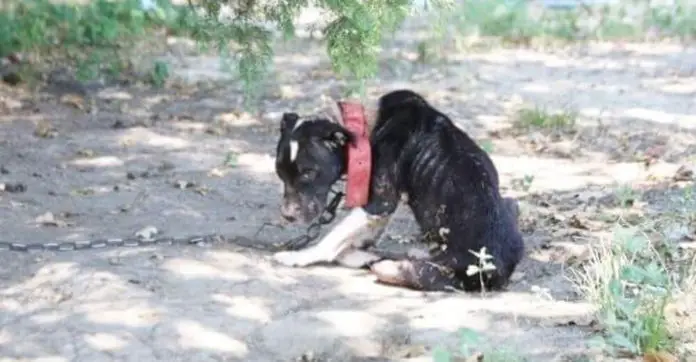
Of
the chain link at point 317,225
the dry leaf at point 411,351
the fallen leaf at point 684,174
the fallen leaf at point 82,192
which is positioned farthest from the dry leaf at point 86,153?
the dry leaf at point 411,351

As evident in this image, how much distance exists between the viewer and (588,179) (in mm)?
8320

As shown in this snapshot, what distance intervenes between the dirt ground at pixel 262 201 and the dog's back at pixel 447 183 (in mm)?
248

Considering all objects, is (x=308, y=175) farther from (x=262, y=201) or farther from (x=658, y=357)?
(x=658, y=357)

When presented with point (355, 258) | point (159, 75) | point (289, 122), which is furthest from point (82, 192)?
point (159, 75)

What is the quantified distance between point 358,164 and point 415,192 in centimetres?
29

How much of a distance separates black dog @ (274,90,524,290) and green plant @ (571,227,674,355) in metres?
0.51

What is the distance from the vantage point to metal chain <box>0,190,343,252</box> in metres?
6.16

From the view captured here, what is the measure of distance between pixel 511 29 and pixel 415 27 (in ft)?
3.98

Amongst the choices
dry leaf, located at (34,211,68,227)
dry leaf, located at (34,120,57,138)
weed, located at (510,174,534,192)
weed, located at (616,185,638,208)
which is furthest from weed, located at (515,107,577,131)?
dry leaf, located at (34,211,68,227)

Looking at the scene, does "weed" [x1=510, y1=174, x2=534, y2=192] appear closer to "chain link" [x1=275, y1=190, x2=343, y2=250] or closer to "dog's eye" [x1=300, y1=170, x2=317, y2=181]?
"chain link" [x1=275, y1=190, x2=343, y2=250]

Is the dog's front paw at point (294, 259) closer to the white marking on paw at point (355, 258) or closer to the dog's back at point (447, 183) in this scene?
the white marking on paw at point (355, 258)

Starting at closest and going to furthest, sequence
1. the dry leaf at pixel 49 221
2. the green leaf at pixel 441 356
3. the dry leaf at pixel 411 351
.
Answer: the green leaf at pixel 441 356
the dry leaf at pixel 411 351
the dry leaf at pixel 49 221

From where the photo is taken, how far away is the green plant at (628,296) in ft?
14.7

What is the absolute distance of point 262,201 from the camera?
25.2ft
